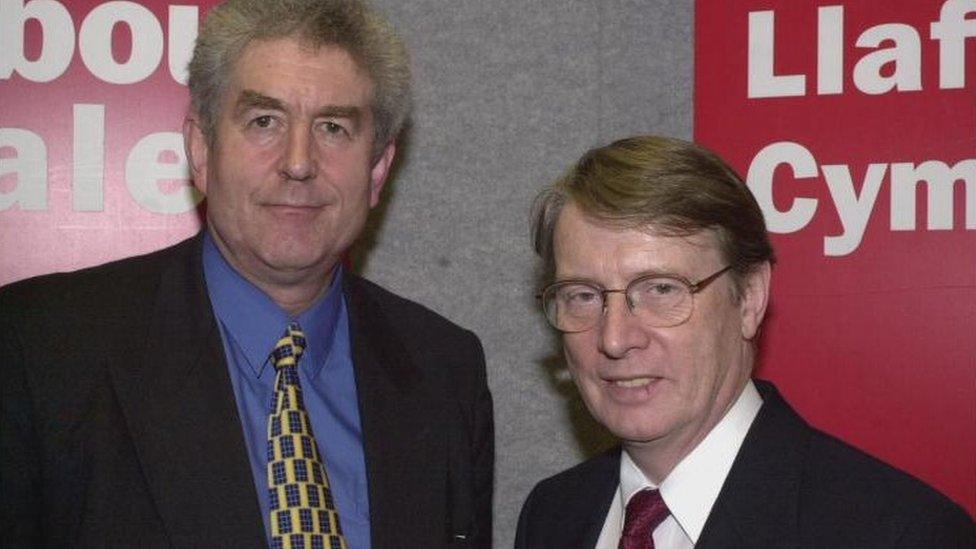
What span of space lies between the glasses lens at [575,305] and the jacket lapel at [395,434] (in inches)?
16.2

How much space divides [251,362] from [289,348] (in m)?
0.07

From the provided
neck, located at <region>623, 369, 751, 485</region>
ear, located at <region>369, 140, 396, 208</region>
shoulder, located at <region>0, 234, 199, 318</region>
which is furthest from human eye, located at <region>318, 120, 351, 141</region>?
neck, located at <region>623, 369, 751, 485</region>

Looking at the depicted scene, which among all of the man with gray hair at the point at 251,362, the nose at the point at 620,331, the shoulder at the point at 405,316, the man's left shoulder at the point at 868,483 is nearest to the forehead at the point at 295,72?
the man with gray hair at the point at 251,362

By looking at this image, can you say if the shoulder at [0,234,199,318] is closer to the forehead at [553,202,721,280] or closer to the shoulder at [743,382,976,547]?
the forehead at [553,202,721,280]

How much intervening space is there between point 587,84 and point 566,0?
0.69ft

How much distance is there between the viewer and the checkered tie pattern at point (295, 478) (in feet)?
6.75

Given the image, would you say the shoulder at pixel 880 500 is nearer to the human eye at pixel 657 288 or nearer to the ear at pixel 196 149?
the human eye at pixel 657 288

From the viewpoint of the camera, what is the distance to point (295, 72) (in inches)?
84.6

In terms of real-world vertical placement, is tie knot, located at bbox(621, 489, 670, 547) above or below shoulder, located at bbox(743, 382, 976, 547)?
below

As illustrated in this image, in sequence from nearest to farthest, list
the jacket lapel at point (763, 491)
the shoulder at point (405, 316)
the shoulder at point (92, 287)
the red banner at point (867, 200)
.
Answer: the jacket lapel at point (763, 491) → the shoulder at point (92, 287) → the shoulder at point (405, 316) → the red banner at point (867, 200)

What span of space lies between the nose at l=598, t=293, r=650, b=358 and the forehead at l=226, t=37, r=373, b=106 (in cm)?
59

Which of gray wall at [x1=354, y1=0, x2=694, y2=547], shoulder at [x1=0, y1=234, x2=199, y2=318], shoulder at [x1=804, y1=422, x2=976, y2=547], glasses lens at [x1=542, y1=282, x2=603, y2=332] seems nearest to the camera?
shoulder at [x1=804, y1=422, x2=976, y2=547]

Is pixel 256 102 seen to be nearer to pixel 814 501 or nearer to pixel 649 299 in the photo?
pixel 649 299

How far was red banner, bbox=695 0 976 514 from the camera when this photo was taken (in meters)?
2.77
